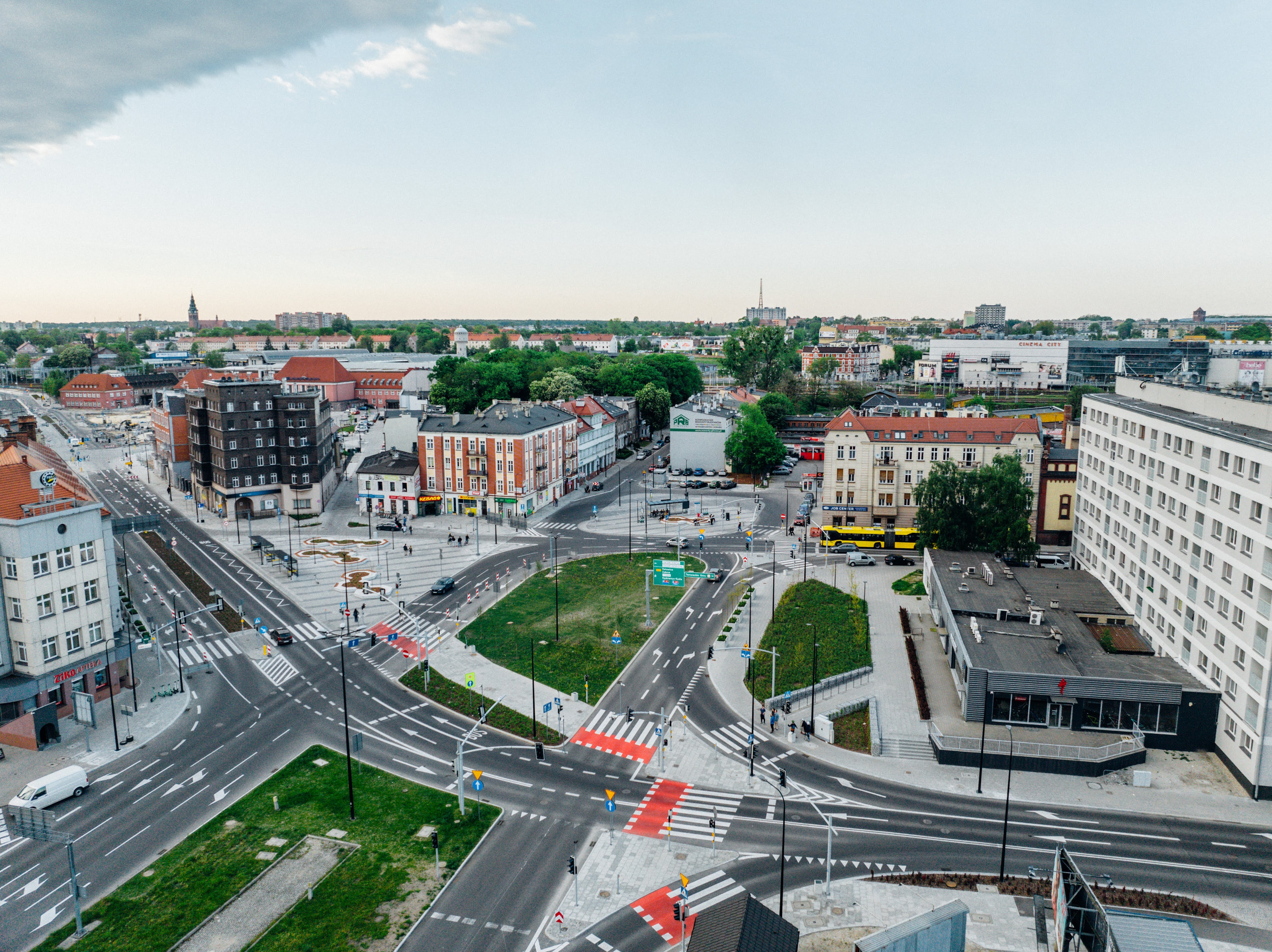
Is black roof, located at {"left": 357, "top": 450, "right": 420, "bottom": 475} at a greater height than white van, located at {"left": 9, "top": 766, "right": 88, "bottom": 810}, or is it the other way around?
black roof, located at {"left": 357, "top": 450, "right": 420, "bottom": 475}

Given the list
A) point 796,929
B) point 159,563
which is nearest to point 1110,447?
point 796,929

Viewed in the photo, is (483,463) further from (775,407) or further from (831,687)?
(775,407)

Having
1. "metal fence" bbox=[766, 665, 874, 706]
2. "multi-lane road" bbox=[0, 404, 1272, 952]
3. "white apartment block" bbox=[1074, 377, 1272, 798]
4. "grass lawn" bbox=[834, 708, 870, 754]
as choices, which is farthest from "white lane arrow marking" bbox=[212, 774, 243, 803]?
"white apartment block" bbox=[1074, 377, 1272, 798]

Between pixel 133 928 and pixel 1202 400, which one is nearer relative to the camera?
pixel 133 928

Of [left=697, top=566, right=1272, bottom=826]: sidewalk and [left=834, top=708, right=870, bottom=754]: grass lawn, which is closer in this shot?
[left=697, top=566, right=1272, bottom=826]: sidewalk

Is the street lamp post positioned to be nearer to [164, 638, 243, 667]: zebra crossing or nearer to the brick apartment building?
[164, 638, 243, 667]: zebra crossing

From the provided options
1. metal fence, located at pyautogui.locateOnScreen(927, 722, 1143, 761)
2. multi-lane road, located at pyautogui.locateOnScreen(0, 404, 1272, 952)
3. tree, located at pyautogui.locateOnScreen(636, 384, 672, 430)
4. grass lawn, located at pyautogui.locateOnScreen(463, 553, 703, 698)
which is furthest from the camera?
tree, located at pyautogui.locateOnScreen(636, 384, 672, 430)

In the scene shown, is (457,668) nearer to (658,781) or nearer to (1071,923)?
(658,781)
